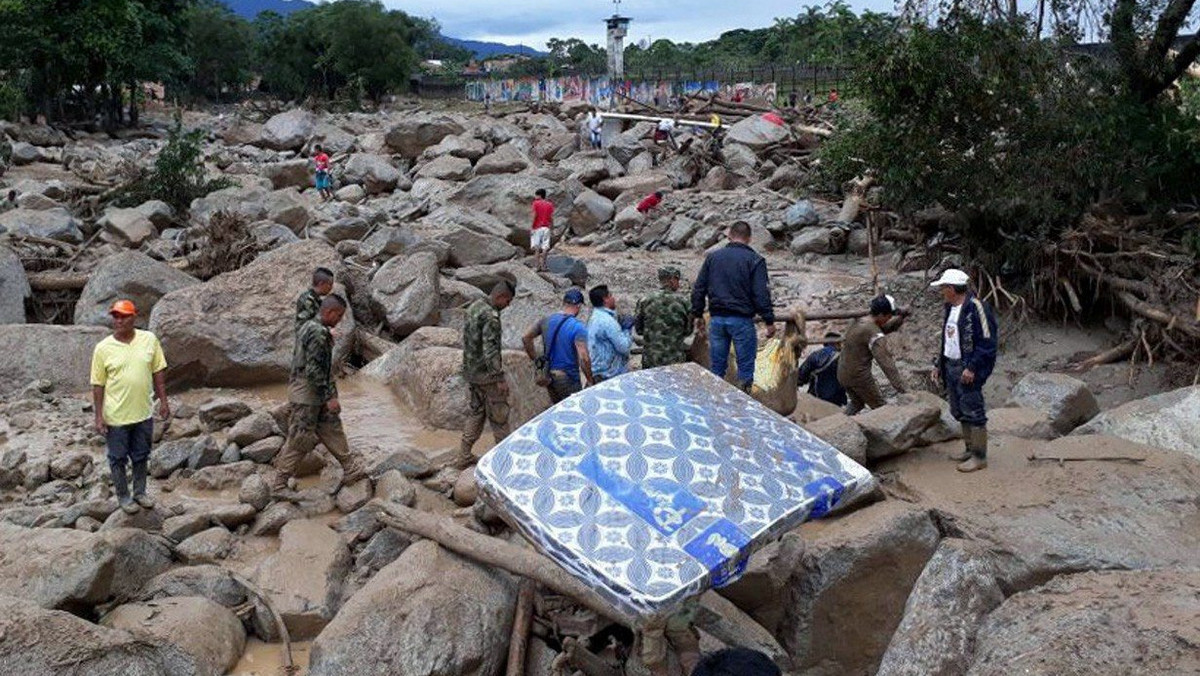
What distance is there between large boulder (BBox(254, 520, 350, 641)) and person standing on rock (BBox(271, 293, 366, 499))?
0.72 meters

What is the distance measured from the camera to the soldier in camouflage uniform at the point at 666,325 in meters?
7.96

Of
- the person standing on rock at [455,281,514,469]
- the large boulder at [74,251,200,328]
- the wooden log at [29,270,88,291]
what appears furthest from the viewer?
the wooden log at [29,270,88,291]

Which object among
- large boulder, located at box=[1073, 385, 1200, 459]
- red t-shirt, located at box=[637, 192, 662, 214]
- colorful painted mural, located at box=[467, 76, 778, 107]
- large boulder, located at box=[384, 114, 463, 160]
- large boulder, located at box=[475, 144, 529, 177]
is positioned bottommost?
large boulder, located at box=[1073, 385, 1200, 459]

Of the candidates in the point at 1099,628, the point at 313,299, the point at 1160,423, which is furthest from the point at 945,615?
the point at 313,299

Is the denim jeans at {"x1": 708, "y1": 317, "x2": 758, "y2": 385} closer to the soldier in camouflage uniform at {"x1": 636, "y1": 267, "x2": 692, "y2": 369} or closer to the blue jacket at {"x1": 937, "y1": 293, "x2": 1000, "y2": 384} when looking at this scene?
the soldier in camouflage uniform at {"x1": 636, "y1": 267, "x2": 692, "y2": 369}

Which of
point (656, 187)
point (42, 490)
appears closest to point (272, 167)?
point (656, 187)

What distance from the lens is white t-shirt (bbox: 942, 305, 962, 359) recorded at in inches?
271

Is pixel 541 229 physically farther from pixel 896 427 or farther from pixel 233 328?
pixel 896 427

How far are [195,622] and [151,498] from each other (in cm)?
183

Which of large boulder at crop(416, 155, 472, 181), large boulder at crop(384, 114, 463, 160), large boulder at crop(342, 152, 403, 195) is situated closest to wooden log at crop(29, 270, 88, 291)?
large boulder at crop(342, 152, 403, 195)

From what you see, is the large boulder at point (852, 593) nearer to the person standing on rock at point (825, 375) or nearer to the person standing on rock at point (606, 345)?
the person standing on rock at point (606, 345)

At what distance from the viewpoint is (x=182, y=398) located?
9.60m

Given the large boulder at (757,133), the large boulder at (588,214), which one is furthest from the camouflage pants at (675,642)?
the large boulder at (757,133)

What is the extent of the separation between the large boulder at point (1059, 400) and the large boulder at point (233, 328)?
660 centimetres
